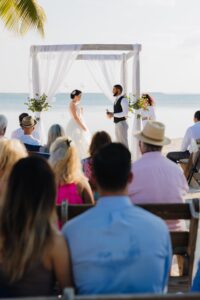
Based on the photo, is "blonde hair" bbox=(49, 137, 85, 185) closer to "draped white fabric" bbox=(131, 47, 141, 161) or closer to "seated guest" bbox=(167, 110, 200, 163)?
"seated guest" bbox=(167, 110, 200, 163)

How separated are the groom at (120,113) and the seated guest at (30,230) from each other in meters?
9.61

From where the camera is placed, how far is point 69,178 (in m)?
4.16

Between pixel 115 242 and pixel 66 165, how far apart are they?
6.50 ft

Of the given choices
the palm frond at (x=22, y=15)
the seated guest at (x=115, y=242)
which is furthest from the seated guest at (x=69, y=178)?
the palm frond at (x=22, y=15)

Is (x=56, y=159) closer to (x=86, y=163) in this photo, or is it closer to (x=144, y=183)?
(x=144, y=183)

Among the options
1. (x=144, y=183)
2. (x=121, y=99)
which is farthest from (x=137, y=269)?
(x=121, y=99)

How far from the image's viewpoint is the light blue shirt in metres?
2.31

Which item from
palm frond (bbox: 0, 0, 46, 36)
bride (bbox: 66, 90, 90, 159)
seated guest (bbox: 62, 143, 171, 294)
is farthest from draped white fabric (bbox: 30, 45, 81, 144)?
seated guest (bbox: 62, 143, 171, 294)

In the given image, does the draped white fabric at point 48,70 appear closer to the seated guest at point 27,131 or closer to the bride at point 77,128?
the bride at point 77,128

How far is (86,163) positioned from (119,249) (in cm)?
345

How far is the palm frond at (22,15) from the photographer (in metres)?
13.8

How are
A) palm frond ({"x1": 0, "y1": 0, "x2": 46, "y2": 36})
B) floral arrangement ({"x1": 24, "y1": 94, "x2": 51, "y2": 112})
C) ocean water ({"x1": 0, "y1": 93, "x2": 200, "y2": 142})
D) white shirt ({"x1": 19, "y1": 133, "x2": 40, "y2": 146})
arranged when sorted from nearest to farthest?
1. white shirt ({"x1": 19, "y1": 133, "x2": 40, "y2": 146})
2. floral arrangement ({"x1": 24, "y1": 94, "x2": 51, "y2": 112})
3. palm frond ({"x1": 0, "y1": 0, "x2": 46, "y2": 36})
4. ocean water ({"x1": 0, "y1": 93, "x2": 200, "y2": 142})

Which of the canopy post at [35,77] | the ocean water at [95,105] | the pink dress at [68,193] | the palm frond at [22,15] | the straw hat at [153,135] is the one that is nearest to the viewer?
the pink dress at [68,193]

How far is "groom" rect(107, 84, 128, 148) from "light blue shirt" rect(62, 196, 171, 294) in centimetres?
959
